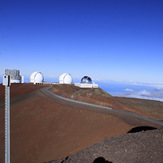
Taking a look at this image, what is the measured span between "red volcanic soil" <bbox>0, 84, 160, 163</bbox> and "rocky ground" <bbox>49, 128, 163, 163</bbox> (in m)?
2.28

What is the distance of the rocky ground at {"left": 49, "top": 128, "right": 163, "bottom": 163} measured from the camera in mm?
6582

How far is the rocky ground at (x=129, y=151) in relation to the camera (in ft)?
21.6

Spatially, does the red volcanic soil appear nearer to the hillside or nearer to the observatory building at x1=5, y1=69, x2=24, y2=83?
the hillside

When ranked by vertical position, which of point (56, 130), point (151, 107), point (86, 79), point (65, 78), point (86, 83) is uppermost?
point (65, 78)

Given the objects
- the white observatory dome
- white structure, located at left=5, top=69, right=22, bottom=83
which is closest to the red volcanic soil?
white structure, located at left=5, top=69, right=22, bottom=83

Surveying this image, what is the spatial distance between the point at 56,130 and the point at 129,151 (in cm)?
746

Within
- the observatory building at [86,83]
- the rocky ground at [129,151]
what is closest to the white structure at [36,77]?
the observatory building at [86,83]

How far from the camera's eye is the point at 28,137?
12508 millimetres

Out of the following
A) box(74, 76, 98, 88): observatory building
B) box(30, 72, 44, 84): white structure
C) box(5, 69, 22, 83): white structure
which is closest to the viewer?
box(74, 76, 98, 88): observatory building

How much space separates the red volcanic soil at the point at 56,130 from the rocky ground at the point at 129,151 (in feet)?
7.48

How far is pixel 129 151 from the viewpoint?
7117 mm

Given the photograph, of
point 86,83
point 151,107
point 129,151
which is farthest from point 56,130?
point 86,83

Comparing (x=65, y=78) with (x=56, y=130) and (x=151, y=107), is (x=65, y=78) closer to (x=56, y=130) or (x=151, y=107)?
(x=151, y=107)

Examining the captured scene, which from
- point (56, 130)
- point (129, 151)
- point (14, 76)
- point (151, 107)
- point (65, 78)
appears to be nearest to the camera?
point (129, 151)
